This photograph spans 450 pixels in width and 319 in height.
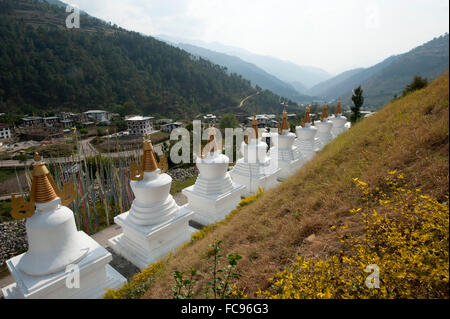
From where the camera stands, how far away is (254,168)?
11.5 meters

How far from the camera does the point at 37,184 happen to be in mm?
5469

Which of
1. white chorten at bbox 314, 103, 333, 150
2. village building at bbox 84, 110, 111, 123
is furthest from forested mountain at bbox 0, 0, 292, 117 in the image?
white chorten at bbox 314, 103, 333, 150

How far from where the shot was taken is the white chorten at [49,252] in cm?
536

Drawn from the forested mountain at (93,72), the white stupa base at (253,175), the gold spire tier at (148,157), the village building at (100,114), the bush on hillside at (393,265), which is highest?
the forested mountain at (93,72)

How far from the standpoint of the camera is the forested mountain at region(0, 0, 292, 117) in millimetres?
58188

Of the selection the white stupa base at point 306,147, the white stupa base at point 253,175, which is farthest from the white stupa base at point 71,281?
the white stupa base at point 306,147

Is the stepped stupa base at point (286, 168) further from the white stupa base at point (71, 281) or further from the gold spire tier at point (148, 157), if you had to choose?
the white stupa base at point (71, 281)

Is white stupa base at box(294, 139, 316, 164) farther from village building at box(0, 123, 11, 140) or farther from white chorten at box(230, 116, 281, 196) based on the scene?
village building at box(0, 123, 11, 140)

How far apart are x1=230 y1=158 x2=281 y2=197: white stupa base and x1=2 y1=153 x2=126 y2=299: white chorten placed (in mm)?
6965

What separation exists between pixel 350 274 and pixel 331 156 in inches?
198

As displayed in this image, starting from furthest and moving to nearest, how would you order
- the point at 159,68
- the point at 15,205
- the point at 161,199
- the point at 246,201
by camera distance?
the point at 159,68, the point at 246,201, the point at 161,199, the point at 15,205

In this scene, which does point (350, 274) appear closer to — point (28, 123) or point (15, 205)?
point (15, 205)

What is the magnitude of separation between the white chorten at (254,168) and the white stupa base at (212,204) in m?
1.55
